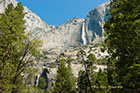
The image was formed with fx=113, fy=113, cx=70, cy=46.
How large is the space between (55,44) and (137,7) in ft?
628

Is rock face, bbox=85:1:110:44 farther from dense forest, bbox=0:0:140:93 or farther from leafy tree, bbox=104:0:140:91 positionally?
→ leafy tree, bbox=104:0:140:91

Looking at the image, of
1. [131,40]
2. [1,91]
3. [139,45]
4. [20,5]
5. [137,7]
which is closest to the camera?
[139,45]

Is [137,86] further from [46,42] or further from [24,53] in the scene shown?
[46,42]

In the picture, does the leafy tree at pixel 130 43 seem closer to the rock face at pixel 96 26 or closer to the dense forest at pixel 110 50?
the dense forest at pixel 110 50

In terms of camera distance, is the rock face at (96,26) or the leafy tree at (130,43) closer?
the leafy tree at (130,43)

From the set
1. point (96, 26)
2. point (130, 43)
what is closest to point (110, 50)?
point (130, 43)

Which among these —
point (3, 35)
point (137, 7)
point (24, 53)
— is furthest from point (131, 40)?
point (3, 35)

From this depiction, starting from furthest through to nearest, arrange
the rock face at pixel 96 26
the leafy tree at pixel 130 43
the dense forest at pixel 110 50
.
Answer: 1. the rock face at pixel 96 26
2. the dense forest at pixel 110 50
3. the leafy tree at pixel 130 43

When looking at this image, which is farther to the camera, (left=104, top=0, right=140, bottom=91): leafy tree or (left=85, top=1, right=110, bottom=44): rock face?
(left=85, top=1, right=110, bottom=44): rock face

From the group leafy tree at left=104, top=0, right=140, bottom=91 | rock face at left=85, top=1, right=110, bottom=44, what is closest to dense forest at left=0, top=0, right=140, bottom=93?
leafy tree at left=104, top=0, right=140, bottom=91

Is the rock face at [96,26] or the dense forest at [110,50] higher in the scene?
the rock face at [96,26]

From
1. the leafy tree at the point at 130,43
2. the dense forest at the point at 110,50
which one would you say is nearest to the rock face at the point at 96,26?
the dense forest at the point at 110,50

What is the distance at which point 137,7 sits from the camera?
7152 millimetres

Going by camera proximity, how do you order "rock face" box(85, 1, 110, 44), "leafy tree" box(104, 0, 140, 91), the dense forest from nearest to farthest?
"leafy tree" box(104, 0, 140, 91) < the dense forest < "rock face" box(85, 1, 110, 44)
